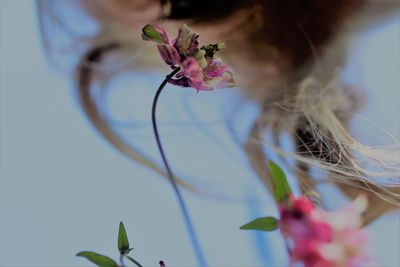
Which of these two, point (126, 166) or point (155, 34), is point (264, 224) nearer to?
point (155, 34)

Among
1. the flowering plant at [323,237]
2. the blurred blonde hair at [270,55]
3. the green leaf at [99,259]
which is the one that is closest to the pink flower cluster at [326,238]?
the flowering plant at [323,237]

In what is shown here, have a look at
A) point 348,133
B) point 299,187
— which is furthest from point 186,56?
point 348,133

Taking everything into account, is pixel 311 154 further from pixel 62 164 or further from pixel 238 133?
pixel 62 164

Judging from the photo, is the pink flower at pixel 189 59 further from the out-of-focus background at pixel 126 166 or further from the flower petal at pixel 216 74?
the out-of-focus background at pixel 126 166

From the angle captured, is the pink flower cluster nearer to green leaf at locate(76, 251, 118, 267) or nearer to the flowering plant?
the flowering plant

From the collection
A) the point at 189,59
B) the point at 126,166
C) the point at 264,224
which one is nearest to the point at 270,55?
the point at 126,166

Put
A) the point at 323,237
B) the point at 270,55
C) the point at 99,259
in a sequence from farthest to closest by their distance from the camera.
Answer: the point at 270,55, the point at 99,259, the point at 323,237

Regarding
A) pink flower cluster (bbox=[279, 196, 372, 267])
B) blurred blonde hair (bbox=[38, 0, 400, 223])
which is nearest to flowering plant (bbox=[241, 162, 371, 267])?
pink flower cluster (bbox=[279, 196, 372, 267])
